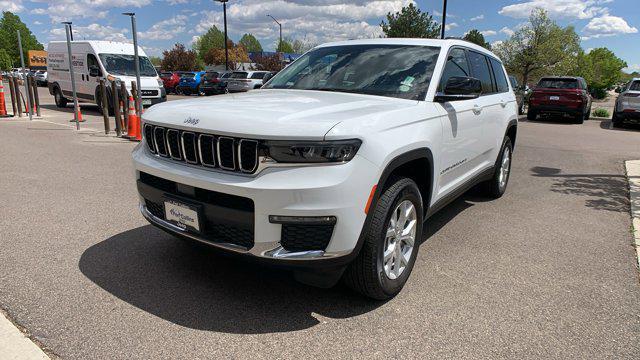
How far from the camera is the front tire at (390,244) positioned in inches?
109

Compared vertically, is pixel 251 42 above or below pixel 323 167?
above

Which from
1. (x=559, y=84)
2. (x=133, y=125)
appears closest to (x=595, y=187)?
(x=133, y=125)

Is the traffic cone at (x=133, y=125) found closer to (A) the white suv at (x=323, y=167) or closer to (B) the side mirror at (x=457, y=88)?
(A) the white suv at (x=323, y=167)

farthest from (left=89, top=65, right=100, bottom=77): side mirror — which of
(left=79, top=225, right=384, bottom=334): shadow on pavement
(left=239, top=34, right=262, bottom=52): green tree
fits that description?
(left=239, top=34, right=262, bottom=52): green tree

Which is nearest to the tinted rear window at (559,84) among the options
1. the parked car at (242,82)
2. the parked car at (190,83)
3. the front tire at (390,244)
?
the parked car at (242,82)

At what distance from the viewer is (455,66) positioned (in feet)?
13.5

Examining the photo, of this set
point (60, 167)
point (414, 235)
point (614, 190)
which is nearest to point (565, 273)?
point (414, 235)

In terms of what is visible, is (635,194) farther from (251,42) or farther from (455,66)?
(251,42)

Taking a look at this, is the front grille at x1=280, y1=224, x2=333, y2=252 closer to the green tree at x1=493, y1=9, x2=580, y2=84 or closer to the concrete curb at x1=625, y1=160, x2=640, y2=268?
the concrete curb at x1=625, y1=160, x2=640, y2=268

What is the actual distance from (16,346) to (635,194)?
285 inches

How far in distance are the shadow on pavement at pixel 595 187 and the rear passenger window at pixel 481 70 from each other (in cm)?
215

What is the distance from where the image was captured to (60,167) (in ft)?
23.0

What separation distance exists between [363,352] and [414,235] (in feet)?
3.40

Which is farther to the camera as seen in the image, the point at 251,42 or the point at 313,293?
the point at 251,42
